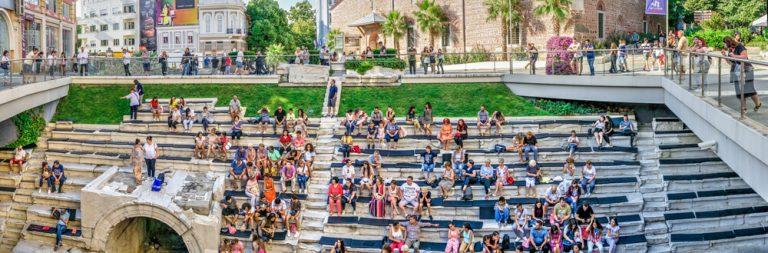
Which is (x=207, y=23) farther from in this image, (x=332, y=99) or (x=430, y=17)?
(x=332, y=99)

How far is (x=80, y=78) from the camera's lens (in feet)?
96.6

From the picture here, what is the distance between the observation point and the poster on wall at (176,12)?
241ft

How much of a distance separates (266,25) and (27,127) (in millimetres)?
42913

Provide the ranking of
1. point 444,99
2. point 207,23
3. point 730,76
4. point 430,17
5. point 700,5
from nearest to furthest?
1. point 730,76
2. point 444,99
3. point 430,17
4. point 700,5
5. point 207,23

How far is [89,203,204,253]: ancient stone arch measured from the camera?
58.7 ft

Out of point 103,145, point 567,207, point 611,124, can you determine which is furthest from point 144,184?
point 611,124

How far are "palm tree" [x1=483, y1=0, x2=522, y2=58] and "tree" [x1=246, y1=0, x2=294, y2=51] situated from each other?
29.8 metres

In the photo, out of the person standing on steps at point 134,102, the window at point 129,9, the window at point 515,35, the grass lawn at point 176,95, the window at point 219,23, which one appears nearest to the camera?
the person standing on steps at point 134,102

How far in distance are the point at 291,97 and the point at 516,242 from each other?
42.9ft

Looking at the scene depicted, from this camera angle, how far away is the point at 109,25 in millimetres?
83750

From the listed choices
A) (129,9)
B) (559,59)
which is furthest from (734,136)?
(129,9)

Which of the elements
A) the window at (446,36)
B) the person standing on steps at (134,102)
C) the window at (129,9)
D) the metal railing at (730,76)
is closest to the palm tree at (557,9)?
the window at (446,36)

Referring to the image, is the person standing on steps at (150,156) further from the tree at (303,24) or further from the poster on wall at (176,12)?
the poster on wall at (176,12)

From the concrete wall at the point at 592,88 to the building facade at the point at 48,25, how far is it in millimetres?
24212
